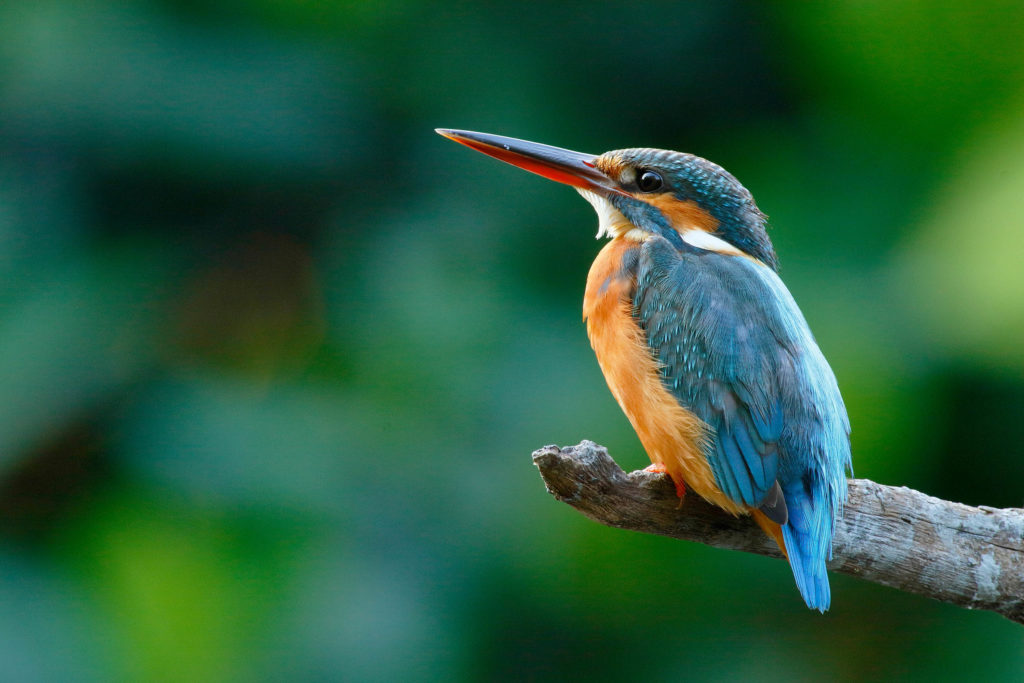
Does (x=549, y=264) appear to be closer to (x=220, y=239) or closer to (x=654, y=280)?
(x=220, y=239)

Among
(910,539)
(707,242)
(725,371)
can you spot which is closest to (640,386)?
(725,371)

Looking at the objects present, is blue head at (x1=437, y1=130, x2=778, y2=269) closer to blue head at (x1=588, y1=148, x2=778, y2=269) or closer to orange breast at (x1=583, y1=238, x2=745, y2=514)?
blue head at (x1=588, y1=148, x2=778, y2=269)

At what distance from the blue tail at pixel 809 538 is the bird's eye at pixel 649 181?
1.92 ft

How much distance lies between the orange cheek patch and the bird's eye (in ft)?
0.06

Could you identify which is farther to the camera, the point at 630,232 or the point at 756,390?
the point at 630,232

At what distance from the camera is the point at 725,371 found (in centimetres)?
142

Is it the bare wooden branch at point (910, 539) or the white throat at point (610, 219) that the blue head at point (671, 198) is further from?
the bare wooden branch at point (910, 539)

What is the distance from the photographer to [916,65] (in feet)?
8.55

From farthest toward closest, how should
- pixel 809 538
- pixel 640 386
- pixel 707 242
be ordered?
1. pixel 707 242
2. pixel 640 386
3. pixel 809 538

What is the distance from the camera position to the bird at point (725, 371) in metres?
1.37

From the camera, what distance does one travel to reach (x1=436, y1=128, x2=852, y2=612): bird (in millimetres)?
1367

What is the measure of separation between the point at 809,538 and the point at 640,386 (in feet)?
1.08

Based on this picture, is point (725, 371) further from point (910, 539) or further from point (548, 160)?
point (548, 160)

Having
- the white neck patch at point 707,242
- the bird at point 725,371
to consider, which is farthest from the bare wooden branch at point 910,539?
the white neck patch at point 707,242
